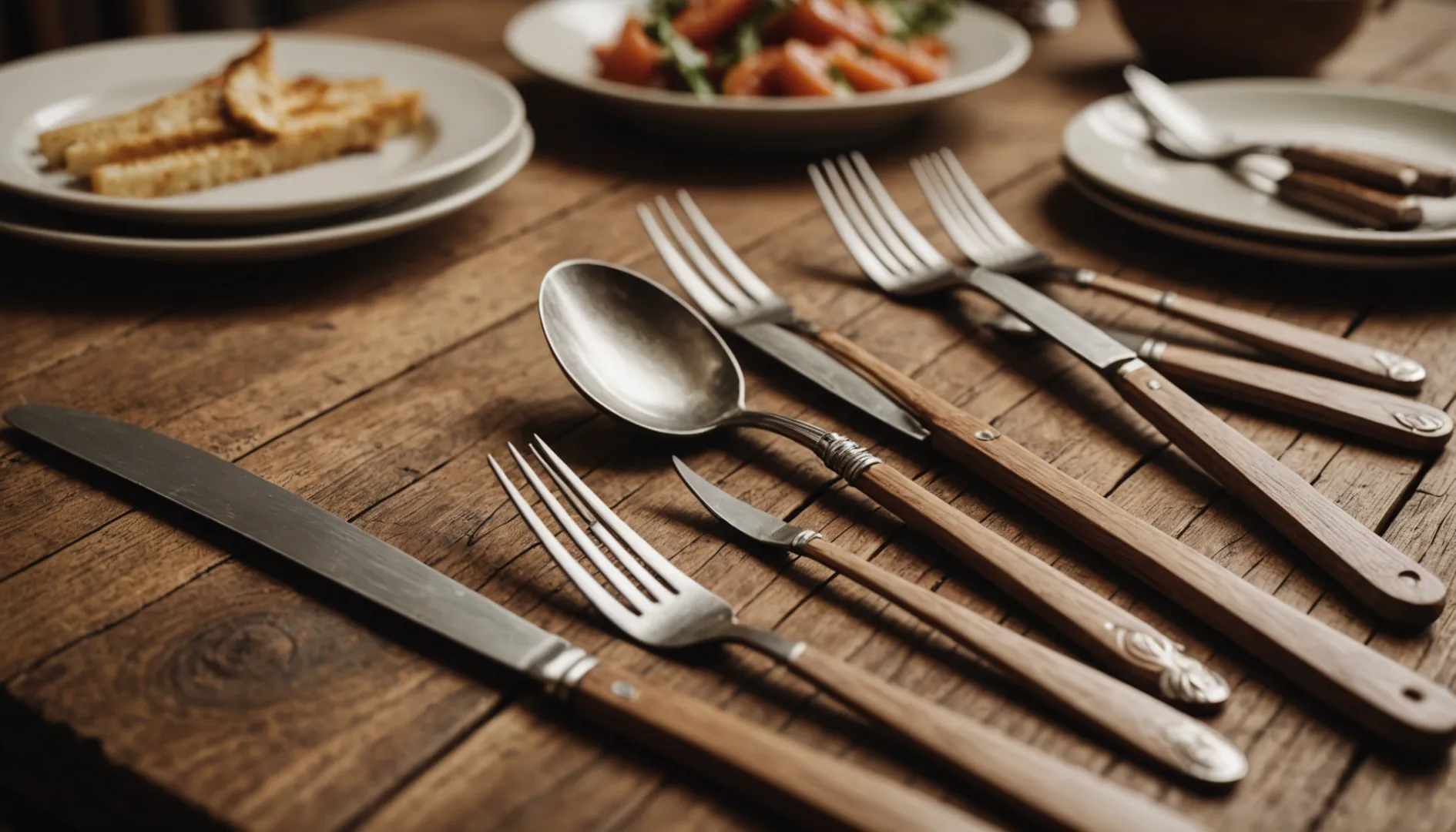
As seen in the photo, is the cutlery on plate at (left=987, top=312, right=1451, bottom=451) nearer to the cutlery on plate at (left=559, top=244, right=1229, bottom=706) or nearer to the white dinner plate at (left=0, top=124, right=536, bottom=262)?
the cutlery on plate at (left=559, top=244, right=1229, bottom=706)

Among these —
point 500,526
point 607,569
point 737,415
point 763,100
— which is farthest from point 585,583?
point 763,100

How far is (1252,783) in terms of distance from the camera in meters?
0.62

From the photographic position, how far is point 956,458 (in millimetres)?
877

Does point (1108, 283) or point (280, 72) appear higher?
point (280, 72)

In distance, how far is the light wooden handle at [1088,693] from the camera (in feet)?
1.98

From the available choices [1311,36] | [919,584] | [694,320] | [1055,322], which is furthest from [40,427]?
[1311,36]

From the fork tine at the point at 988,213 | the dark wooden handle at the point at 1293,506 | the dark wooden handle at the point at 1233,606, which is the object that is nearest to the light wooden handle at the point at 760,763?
the dark wooden handle at the point at 1233,606

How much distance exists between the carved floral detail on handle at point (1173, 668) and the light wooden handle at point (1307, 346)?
1.48 ft

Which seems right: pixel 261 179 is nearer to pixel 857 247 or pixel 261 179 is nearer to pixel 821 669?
pixel 857 247

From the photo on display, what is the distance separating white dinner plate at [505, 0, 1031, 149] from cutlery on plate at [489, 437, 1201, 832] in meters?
0.72

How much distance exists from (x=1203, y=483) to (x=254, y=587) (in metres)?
0.71

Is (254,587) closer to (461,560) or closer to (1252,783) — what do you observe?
(461,560)

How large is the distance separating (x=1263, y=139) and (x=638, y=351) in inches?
37.8

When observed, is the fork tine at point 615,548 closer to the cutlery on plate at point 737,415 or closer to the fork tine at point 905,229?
the cutlery on plate at point 737,415
